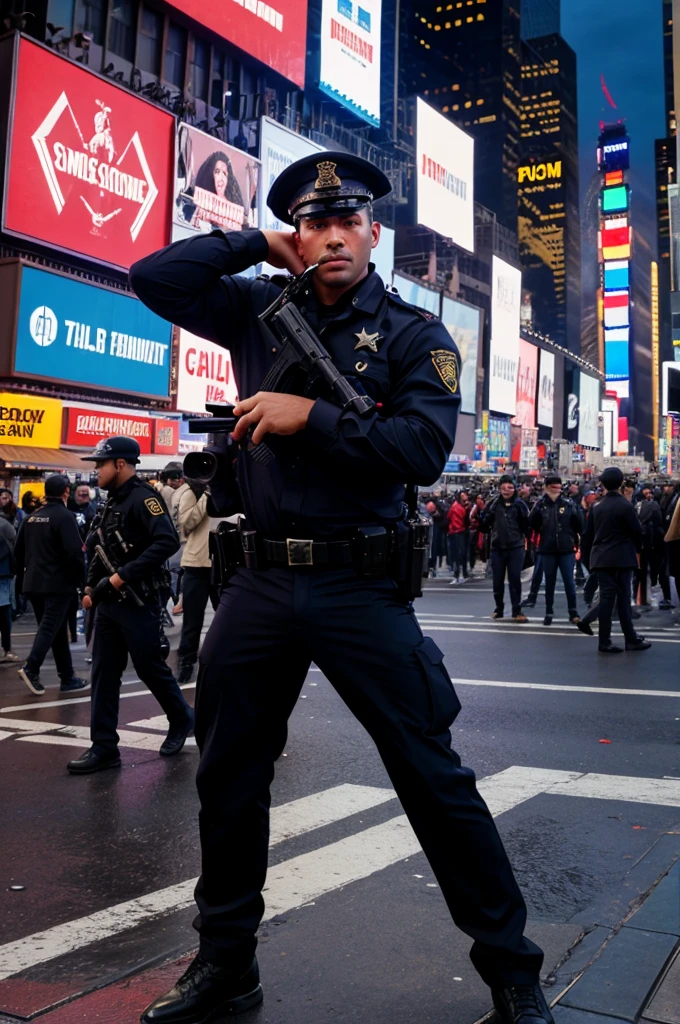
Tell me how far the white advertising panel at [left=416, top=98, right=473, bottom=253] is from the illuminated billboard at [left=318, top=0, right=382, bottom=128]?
29.9 feet

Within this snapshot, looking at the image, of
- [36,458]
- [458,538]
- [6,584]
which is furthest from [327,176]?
[36,458]

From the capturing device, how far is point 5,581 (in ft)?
36.4

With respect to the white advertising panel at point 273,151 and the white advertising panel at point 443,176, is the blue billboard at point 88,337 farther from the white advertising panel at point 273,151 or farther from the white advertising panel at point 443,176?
the white advertising panel at point 443,176

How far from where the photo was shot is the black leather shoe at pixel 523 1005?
2.39 metres

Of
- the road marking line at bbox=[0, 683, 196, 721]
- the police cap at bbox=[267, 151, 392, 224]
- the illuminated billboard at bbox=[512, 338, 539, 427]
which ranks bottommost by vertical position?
the road marking line at bbox=[0, 683, 196, 721]

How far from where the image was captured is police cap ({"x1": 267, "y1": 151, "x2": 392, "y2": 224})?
9.07 ft

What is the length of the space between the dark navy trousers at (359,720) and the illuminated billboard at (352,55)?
5082 cm

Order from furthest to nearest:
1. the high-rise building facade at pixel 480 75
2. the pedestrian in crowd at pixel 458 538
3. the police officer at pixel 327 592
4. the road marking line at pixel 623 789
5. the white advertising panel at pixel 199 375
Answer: the high-rise building facade at pixel 480 75 → the white advertising panel at pixel 199 375 → the pedestrian in crowd at pixel 458 538 → the road marking line at pixel 623 789 → the police officer at pixel 327 592

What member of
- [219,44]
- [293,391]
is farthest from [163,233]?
[293,391]

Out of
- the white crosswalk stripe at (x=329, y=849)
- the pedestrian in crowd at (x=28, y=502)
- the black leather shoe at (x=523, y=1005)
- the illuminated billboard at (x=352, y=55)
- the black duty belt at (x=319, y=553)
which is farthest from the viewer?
the illuminated billboard at (x=352, y=55)

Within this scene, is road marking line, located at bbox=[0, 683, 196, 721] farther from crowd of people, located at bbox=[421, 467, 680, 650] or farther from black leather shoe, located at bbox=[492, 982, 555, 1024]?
black leather shoe, located at bbox=[492, 982, 555, 1024]

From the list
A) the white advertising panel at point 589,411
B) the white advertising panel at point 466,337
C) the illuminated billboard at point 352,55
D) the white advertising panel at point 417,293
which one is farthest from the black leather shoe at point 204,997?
the white advertising panel at point 589,411

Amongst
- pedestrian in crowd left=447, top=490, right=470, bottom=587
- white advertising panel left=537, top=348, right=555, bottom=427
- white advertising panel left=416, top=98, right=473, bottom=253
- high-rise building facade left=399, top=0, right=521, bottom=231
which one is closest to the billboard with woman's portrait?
pedestrian in crowd left=447, top=490, right=470, bottom=587

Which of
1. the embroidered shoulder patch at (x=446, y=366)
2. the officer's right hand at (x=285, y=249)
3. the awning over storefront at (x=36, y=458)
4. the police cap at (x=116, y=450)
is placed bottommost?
the embroidered shoulder patch at (x=446, y=366)
